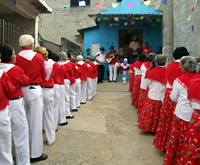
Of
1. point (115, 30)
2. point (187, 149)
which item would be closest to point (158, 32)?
point (115, 30)

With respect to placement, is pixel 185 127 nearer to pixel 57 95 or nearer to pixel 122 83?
pixel 57 95

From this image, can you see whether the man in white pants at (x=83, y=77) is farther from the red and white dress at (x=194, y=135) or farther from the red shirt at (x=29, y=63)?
the red and white dress at (x=194, y=135)

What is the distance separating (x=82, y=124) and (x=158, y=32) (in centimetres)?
1082

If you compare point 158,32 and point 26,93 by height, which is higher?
point 158,32

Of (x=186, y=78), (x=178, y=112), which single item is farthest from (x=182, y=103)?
(x=186, y=78)

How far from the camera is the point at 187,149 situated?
9.89 feet

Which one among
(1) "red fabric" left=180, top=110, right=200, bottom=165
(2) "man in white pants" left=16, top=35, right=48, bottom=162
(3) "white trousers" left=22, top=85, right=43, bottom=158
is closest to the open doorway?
(2) "man in white pants" left=16, top=35, right=48, bottom=162

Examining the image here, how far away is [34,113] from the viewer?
3922mm

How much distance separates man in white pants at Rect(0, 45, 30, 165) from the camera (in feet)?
11.0

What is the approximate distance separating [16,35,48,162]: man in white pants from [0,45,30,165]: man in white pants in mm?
307

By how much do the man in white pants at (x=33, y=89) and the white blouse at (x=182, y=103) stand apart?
212 cm

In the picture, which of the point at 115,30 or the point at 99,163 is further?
the point at 115,30

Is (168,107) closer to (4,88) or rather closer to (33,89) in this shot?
(33,89)

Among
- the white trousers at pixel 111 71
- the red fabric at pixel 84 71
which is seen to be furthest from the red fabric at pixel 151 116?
the white trousers at pixel 111 71
